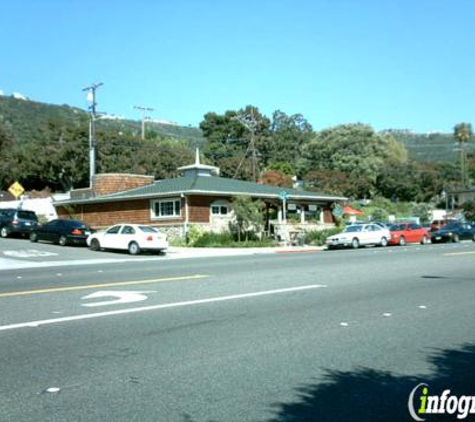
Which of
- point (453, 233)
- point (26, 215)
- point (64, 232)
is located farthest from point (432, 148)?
point (64, 232)

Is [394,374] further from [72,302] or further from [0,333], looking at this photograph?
[72,302]

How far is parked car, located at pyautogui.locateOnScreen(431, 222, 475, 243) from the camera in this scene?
41.7 meters

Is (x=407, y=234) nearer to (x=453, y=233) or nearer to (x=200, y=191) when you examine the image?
(x=453, y=233)

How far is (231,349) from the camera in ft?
25.2

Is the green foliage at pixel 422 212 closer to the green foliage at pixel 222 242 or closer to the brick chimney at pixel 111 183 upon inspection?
the brick chimney at pixel 111 183

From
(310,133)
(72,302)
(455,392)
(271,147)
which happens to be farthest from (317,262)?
(310,133)

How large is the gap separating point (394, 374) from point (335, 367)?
0.64m

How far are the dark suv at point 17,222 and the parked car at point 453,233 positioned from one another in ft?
84.9

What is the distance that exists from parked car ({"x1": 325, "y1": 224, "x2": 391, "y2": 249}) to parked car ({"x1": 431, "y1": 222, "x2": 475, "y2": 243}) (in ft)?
21.2

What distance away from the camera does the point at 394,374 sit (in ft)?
21.8

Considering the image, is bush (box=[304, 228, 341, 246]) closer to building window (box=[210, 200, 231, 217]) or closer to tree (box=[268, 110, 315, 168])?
building window (box=[210, 200, 231, 217])

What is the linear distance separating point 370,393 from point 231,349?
7.09ft

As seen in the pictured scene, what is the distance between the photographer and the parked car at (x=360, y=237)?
116 feet

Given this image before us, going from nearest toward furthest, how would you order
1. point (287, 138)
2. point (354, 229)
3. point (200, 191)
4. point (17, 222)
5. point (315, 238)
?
point (200, 191) < point (354, 229) < point (17, 222) < point (315, 238) < point (287, 138)
